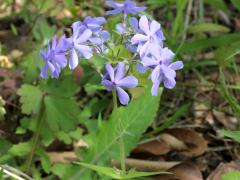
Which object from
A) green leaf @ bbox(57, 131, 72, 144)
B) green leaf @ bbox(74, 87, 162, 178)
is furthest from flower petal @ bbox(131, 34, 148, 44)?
green leaf @ bbox(57, 131, 72, 144)

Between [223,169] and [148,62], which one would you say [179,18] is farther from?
[148,62]

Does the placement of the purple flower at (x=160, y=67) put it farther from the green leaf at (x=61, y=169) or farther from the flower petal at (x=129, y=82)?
the green leaf at (x=61, y=169)

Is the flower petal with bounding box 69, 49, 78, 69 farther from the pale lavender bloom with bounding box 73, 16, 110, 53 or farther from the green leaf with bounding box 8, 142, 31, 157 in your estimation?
the green leaf with bounding box 8, 142, 31, 157

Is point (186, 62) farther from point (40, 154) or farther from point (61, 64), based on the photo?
point (61, 64)

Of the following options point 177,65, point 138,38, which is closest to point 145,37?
point 138,38

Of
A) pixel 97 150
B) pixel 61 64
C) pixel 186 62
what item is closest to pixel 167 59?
pixel 61 64
